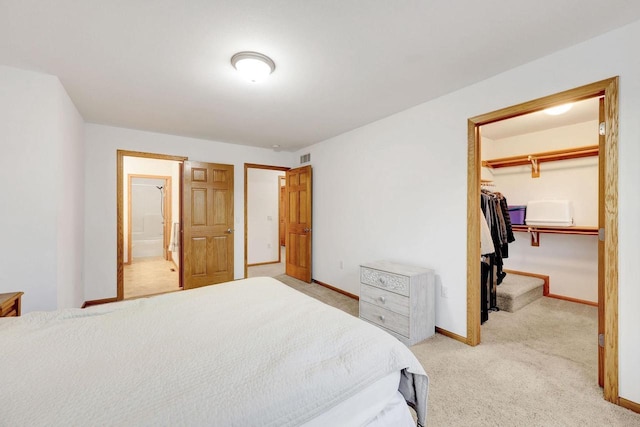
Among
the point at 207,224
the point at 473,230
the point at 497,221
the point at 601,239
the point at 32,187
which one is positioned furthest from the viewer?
the point at 207,224

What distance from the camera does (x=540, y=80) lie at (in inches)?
81.3

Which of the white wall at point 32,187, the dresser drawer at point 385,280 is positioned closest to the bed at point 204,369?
the white wall at point 32,187

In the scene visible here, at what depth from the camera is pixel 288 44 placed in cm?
186

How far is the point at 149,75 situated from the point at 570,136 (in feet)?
16.6

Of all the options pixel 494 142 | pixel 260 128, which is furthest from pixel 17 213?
pixel 494 142

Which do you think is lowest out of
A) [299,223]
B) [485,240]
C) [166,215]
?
[485,240]

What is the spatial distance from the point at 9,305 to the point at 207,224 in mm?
2659

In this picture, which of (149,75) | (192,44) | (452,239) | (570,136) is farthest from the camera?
(570,136)

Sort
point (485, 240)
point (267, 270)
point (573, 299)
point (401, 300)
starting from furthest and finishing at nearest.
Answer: point (267, 270) → point (573, 299) → point (485, 240) → point (401, 300)

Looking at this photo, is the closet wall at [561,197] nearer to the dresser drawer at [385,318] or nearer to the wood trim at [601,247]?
the wood trim at [601,247]

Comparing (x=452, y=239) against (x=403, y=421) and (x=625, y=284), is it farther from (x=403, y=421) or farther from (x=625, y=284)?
(x=403, y=421)

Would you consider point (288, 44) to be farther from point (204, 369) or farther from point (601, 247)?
point (601, 247)

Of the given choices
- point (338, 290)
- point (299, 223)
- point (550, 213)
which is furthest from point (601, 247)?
point (299, 223)

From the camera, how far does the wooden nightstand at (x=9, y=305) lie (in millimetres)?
1596
